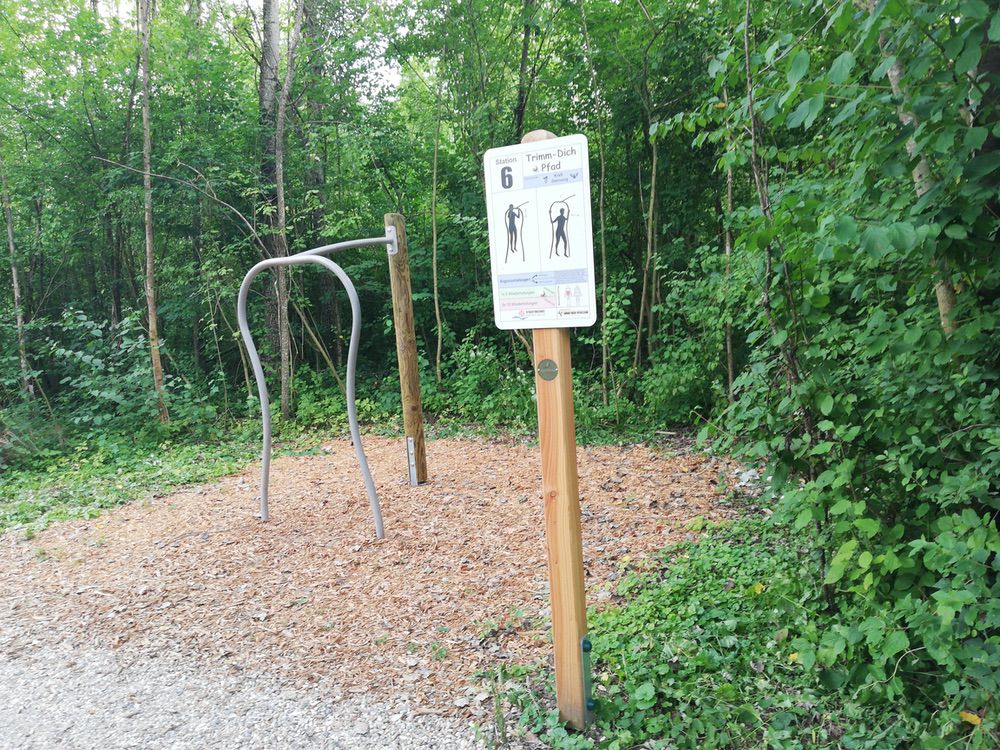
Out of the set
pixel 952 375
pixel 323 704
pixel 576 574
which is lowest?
pixel 323 704

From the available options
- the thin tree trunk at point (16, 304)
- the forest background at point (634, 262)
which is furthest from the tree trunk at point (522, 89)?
the thin tree trunk at point (16, 304)

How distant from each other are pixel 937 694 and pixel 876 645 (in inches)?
10.6

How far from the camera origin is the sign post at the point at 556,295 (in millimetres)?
2223

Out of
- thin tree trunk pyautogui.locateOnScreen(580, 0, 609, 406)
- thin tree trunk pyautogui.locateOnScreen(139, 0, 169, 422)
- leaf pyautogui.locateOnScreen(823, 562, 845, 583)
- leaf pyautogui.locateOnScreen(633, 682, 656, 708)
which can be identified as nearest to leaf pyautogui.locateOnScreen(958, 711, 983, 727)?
leaf pyautogui.locateOnScreen(823, 562, 845, 583)

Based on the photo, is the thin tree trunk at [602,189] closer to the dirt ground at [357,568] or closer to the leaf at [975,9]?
the dirt ground at [357,568]

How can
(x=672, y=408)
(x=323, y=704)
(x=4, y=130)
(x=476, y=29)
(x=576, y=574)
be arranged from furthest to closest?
(x=4, y=130)
(x=476, y=29)
(x=672, y=408)
(x=323, y=704)
(x=576, y=574)

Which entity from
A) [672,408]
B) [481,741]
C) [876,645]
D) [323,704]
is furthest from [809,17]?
[672,408]

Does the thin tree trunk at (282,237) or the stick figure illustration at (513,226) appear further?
the thin tree trunk at (282,237)

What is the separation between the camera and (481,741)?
8.18 ft

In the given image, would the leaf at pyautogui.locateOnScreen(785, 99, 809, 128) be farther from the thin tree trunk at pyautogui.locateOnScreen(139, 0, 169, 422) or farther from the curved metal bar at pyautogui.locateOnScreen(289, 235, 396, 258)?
the thin tree trunk at pyautogui.locateOnScreen(139, 0, 169, 422)

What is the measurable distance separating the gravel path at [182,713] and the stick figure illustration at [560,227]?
5.91ft

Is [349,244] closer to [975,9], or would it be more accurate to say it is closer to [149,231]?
[975,9]

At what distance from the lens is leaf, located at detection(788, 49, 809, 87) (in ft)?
6.21

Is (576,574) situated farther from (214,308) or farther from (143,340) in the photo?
(214,308)
